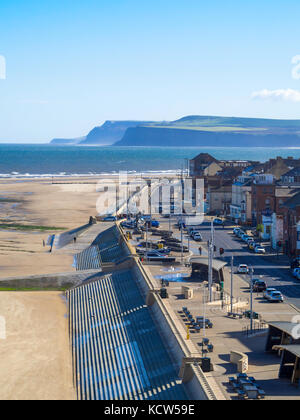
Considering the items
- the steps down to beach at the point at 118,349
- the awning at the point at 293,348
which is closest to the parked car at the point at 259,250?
the steps down to beach at the point at 118,349

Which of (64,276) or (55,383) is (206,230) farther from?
(55,383)

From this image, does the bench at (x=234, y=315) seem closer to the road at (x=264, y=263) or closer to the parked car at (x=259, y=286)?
the road at (x=264, y=263)

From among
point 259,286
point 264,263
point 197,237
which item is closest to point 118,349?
point 259,286

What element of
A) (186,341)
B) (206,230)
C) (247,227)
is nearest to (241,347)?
(186,341)

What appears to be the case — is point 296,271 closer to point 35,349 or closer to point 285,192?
point 35,349

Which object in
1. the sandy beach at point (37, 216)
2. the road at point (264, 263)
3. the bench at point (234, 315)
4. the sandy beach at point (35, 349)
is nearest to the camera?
the sandy beach at point (35, 349)

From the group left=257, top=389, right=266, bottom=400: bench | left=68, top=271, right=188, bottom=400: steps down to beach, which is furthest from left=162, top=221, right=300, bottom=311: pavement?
left=257, top=389, right=266, bottom=400: bench

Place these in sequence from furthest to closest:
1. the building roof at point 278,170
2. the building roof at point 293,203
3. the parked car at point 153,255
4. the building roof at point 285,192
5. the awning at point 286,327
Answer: the building roof at point 278,170 < the building roof at point 285,192 < the building roof at point 293,203 < the parked car at point 153,255 < the awning at point 286,327

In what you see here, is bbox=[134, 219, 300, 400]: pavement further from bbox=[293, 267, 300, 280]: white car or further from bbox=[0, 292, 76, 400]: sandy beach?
bbox=[0, 292, 76, 400]: sandy beach
